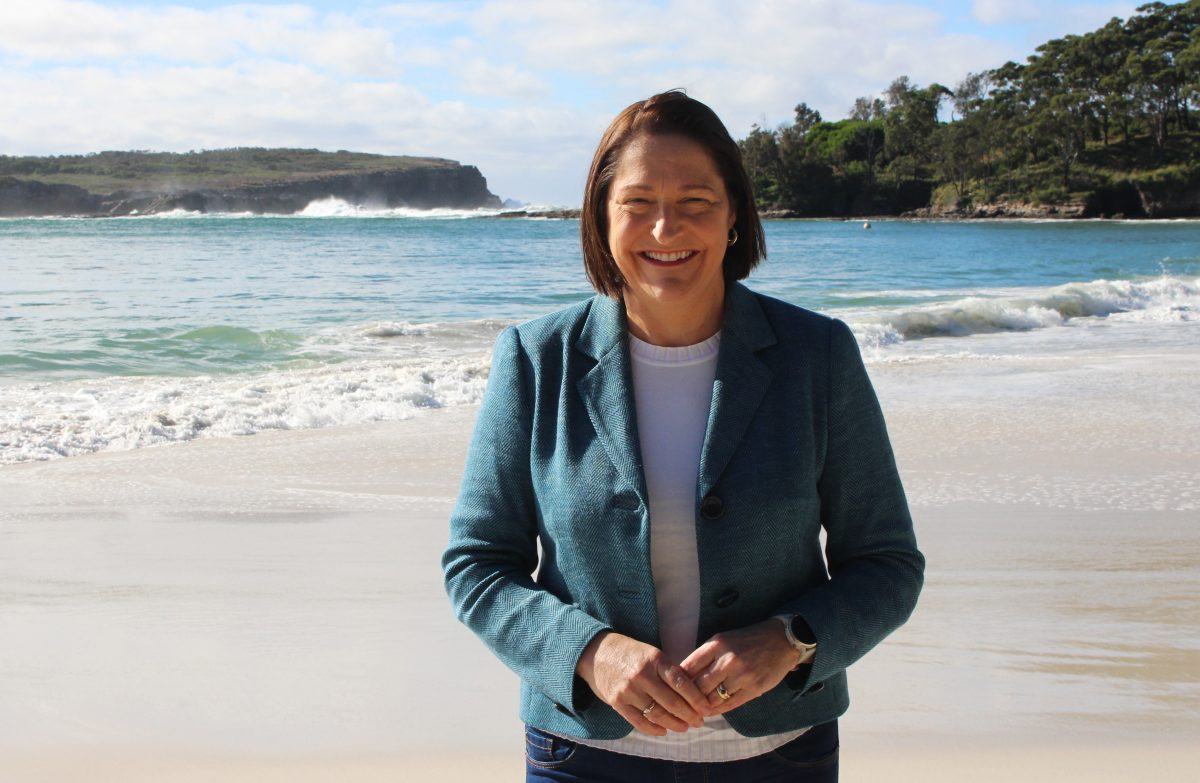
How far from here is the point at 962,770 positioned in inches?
110

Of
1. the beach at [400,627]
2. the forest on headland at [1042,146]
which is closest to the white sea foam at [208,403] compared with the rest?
the beach at [400,627]

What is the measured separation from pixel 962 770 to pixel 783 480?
5.64 ft

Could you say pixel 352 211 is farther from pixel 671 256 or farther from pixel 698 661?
pixel 698 661

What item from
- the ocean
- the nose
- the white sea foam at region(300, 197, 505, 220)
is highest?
the white sea foam at region(300, 197, 505, 220)

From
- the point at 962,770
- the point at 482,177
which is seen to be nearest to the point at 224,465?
the point at 962,770

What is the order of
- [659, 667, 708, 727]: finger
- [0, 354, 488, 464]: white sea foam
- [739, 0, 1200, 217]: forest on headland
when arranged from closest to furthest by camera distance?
[659, 667, 708, 727]: finger < [0, 354, 488, 464]: white sea foam < [739, 0, 1200, 217]: forest on headland

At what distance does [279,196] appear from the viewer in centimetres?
11562

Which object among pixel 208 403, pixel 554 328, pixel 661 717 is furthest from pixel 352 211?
pixel 661 717

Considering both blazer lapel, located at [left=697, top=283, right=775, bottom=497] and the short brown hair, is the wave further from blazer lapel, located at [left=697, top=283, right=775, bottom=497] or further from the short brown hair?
blazer lapel, located at [left=697, top=283, right=775, bottom=497]

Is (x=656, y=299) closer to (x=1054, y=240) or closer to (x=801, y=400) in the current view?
(x=801, y=400)

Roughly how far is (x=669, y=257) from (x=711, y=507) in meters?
0.36

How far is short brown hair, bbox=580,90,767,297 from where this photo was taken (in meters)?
1.53

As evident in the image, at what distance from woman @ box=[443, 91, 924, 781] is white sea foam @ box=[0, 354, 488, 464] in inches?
240

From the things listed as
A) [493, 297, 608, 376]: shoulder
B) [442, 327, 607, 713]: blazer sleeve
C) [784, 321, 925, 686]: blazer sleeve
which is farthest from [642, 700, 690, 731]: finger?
[493, 297, 608, 376]: shoulder
